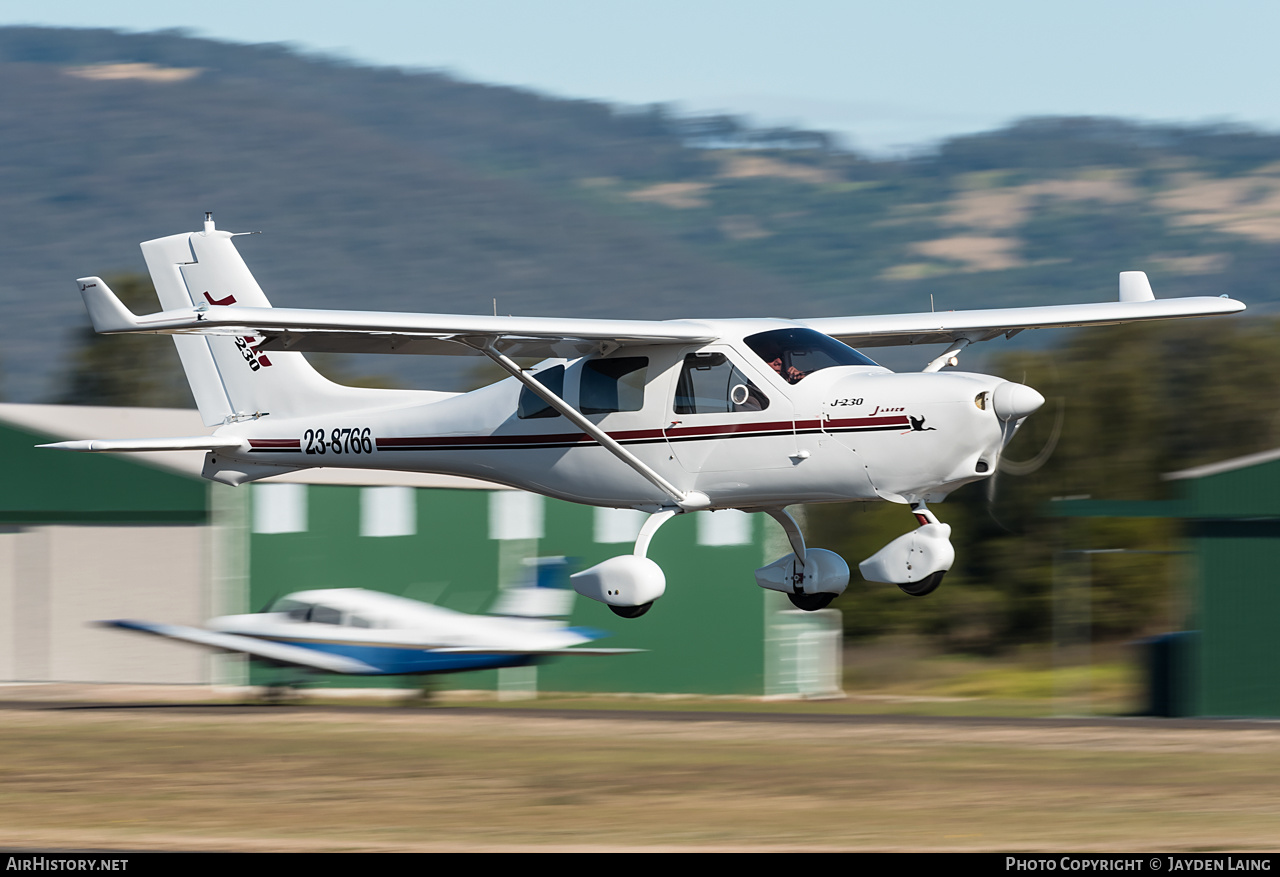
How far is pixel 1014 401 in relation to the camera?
13734 millimetres

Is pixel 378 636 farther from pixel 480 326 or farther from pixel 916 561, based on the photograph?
pixel 916 561

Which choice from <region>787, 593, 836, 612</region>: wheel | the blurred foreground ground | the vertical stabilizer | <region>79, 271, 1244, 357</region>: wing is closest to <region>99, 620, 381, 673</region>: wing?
the blurred foreground ground

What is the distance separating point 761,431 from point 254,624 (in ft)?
61.5

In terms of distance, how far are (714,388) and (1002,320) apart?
3.55 meters

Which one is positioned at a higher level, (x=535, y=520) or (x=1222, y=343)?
(x=1222, y=343)

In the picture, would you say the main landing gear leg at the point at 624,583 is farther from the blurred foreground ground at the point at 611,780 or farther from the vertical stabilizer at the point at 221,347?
the vertical stabilizer at the point at 221,347

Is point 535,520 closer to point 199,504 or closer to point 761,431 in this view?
point 199,504

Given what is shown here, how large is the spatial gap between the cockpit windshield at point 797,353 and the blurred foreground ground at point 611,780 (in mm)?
4990

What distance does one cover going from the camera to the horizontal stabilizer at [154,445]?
55.3 ft

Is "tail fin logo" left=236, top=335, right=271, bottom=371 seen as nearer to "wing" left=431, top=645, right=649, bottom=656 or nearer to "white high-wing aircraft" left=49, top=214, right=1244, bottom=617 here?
"white high-wing aircraft" left=49, top=214, right=1244, bottom=617

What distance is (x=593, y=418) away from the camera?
1585cm

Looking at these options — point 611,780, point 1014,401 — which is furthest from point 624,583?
point 611,780

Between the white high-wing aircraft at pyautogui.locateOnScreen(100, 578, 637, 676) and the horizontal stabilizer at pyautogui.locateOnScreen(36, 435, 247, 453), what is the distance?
13535 mm
